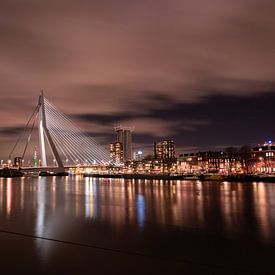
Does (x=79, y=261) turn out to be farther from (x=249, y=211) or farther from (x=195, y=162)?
(x=195, y=162)

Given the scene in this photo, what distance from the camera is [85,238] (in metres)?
9.66

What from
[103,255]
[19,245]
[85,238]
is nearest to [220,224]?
[85,238]

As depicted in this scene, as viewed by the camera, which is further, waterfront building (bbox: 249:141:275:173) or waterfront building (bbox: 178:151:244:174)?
waterfront building (bbox: 178:151:244:174)

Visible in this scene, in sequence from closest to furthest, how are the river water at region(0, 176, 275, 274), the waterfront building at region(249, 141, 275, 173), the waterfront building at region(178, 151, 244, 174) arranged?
the river water at region(0, 176, 275, 274) < the waterfront building at region(249, 141, 275, 173) < the waterfront building at region(178, 151, 244, 174)

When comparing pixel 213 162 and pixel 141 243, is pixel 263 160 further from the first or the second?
pixel 141 243

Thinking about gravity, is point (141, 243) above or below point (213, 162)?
below

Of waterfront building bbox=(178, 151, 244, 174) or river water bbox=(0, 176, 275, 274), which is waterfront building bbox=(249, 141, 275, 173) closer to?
waterfront building bbox=(178, 151, 244, 174)

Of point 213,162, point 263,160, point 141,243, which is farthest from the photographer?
point 213,162

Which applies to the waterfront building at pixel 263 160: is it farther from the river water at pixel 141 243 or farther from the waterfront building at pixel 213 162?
the river water at pixel 141 243

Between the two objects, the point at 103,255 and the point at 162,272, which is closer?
the point at 162,272

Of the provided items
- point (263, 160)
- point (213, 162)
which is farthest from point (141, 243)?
point (213, 162)

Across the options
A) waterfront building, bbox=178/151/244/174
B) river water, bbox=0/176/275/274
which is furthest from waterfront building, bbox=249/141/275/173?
river water, bbox=0/176/275/274

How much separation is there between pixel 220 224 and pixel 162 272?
620 cm

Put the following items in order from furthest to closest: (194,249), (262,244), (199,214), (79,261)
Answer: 1. (199,214)
2. (262,244)
3. (194,249)
4. (79,261)
